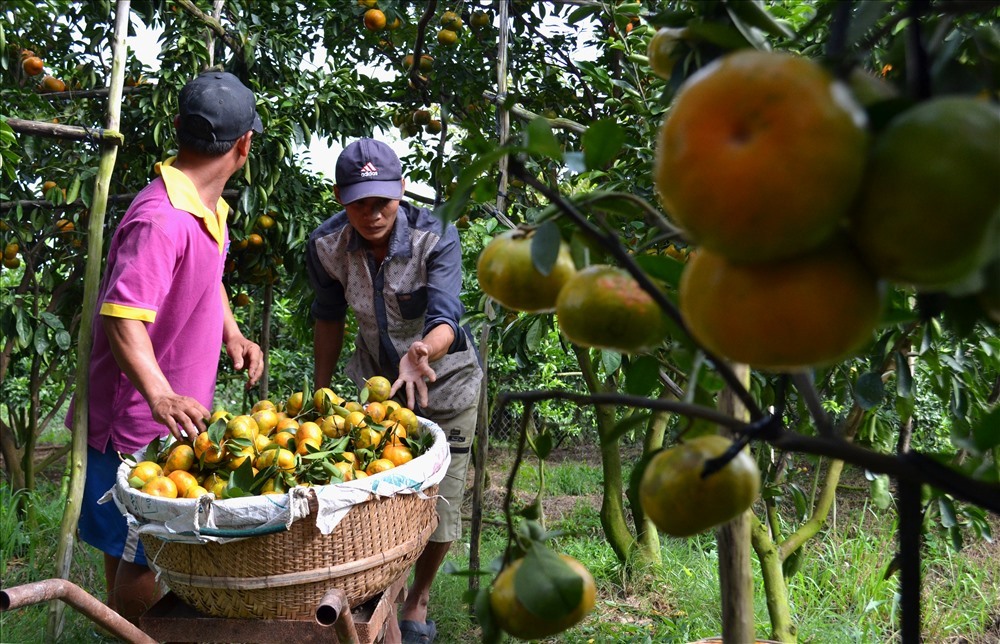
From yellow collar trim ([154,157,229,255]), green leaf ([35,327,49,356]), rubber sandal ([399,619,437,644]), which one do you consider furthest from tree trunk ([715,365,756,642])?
green leaf ([35,327,49,356])

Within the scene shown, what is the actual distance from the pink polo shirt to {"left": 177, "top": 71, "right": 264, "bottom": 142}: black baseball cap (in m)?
0.15

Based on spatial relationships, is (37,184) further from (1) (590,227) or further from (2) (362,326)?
(1) (590,227)

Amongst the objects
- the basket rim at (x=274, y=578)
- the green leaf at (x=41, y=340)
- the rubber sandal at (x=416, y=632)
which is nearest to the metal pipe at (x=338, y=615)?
the basket rim at (x=274, y=578)

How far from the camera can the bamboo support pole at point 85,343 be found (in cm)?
239

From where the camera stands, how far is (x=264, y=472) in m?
1.82

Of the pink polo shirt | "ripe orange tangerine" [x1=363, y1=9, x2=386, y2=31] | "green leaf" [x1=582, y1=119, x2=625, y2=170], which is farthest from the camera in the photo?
"ripe orange tangerine" [x1=363, y1=9, x2=386, y2=31]

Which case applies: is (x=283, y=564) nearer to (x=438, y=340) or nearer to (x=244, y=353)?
(x=438, y=340)

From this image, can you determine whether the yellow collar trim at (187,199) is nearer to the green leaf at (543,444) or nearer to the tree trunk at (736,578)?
the green leaf at (543,444)

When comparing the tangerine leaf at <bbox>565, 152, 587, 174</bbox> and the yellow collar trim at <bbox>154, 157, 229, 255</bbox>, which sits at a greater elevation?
the tangerine leaf at <bbox>565, 152, 587, 174</bbox>

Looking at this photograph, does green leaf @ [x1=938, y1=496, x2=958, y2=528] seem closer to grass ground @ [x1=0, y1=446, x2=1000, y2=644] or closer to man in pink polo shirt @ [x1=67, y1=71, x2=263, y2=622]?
grass ground @ [x1=0, y1=446, x2=1000, y2=644]

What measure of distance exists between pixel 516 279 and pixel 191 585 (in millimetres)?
1433

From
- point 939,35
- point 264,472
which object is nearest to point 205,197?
point 264,472

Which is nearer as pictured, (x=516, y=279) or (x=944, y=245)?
(x=944, y=245)

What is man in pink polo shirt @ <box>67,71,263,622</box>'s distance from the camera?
2.16 m
